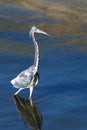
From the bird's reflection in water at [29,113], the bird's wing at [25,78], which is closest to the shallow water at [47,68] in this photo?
the bird's reflection in water at [29,113]

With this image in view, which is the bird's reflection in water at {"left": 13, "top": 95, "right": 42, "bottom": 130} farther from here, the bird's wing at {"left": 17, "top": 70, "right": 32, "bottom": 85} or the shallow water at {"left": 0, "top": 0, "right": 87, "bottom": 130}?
the bird's wing at {"left": 17, "top": 70, "right": 32, "bottom": 85}

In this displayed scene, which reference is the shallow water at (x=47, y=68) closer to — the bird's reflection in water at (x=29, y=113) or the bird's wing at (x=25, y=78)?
the bird's reflection in water at (x=29, y=113)

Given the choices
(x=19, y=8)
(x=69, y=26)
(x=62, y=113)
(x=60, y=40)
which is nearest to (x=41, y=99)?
(x=62, y=113)

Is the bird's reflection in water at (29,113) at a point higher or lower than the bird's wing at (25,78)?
lower

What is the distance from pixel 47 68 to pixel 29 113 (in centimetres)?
239

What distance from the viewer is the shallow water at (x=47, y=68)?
11984 mm

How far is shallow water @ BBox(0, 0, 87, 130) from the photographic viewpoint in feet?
39.3

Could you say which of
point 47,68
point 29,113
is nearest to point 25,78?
point 29,113

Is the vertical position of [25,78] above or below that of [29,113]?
above

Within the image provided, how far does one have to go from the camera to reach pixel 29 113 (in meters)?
12.4

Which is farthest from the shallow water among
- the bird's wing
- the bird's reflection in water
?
the bird's wing

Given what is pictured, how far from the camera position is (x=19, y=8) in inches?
793

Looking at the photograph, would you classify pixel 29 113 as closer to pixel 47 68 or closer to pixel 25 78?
pixel 25 78

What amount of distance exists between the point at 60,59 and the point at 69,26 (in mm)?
3167
